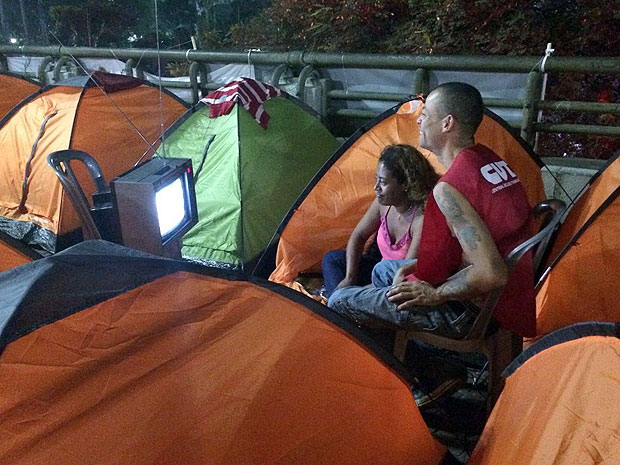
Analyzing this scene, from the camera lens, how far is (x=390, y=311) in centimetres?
193

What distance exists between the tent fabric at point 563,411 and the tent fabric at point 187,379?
0.31 metres

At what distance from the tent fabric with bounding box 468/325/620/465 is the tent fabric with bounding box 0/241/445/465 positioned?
12.3 inches

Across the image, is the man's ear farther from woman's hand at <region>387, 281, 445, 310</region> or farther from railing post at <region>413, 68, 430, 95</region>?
railing post at <region>413, 68, 430, 95</region>

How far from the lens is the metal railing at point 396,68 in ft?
13.2

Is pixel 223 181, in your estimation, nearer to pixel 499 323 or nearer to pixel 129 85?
pixel 129 85

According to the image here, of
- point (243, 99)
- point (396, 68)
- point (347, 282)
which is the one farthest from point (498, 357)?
point (396, 68)

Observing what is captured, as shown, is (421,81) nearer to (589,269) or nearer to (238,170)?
(238,170)

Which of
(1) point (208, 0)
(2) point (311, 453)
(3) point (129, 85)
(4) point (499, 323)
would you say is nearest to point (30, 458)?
(2) point (311, 453)

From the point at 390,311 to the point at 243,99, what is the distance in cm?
210

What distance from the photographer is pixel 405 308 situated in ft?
6.18

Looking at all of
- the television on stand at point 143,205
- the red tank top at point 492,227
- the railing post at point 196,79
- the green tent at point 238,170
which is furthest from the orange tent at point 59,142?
the red tank top at point 492,227

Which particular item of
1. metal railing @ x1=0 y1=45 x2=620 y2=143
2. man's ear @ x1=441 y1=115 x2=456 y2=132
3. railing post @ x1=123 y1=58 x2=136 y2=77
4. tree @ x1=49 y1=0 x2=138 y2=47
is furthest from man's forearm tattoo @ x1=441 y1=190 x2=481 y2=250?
tree @ x1=49 y1=0 x2=138 y2=47

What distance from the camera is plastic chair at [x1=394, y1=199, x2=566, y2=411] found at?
5.84 feet

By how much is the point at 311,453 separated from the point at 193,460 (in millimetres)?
315
